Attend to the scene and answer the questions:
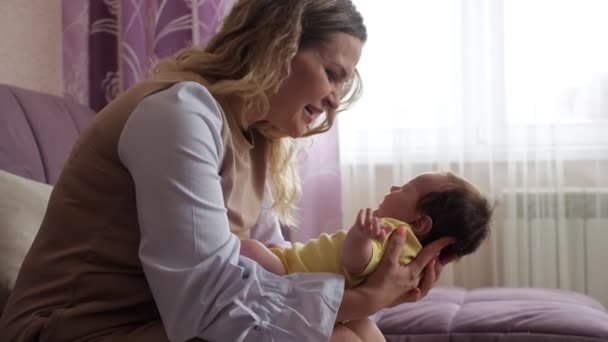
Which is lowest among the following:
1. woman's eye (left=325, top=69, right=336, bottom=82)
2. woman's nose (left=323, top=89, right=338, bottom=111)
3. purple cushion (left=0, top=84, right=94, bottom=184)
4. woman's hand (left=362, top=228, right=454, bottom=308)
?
woman's hand (left=362, top=228, right=454, bottom=308)

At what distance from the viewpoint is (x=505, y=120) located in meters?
2.74

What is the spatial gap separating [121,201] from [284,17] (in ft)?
1.42

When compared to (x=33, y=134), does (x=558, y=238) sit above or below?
below

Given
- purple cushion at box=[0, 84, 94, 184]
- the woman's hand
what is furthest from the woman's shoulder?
purple cushion at box=[0, 84, 94, 184]

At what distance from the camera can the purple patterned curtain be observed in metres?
2.67

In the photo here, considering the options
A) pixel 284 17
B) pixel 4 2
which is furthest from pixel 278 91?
pixel 4 2

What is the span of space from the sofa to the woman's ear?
41 centimetres

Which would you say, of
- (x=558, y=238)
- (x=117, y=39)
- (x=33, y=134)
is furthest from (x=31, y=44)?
(x=558, y=238)

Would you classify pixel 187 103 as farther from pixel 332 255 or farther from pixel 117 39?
pixel 117 39

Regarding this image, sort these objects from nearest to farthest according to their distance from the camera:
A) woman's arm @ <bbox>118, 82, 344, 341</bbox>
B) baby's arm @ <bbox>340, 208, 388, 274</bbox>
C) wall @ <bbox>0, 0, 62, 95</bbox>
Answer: woman's arm @ <bbox>118, 82, 344, 341</bbox> < baby's arm @ <bbox>340, 208, 388, 274</bbox> < wall @ <bbox>0, 0, 62, 95</bbox>

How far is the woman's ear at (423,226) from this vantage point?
144 centimetres

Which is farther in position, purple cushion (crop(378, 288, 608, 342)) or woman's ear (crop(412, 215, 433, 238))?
purple cushion (crop(378, 288, 608, 342))

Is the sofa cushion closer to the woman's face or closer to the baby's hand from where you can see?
the woman's face

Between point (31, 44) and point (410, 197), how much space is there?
1.61 metres
